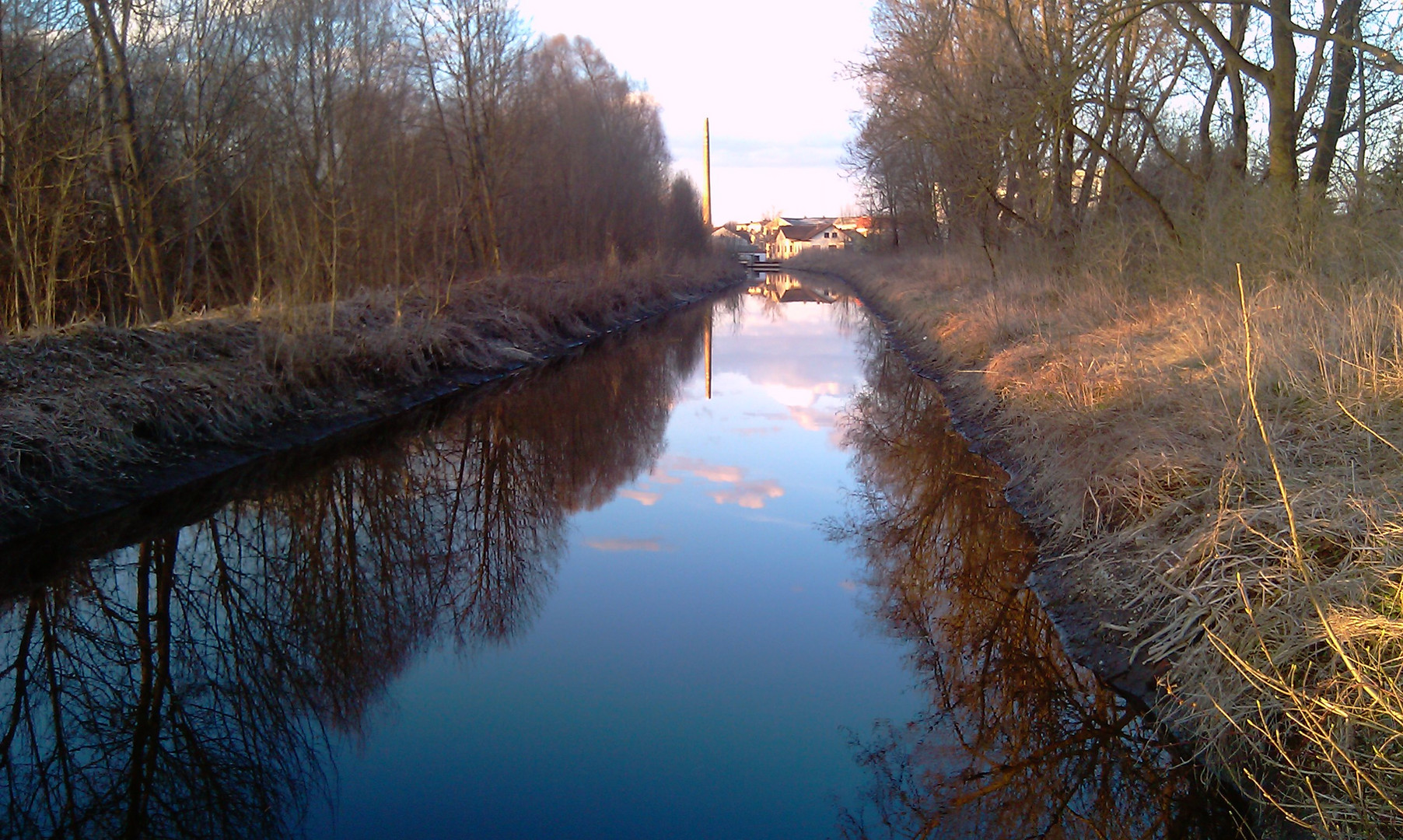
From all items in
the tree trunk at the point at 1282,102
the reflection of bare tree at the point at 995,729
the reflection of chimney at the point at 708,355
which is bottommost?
the reflection of bare tree at the point at 995,729

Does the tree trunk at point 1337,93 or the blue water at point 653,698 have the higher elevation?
the tree trunk at point 1337,93

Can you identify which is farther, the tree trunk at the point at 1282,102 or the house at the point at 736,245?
the house at the point at 736,245

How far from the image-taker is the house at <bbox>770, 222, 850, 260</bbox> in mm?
112812

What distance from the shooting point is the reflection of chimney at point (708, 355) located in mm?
16188

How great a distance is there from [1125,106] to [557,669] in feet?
40.2

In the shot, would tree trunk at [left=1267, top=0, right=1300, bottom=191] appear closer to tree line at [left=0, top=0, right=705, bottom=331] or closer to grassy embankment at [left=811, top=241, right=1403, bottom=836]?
grassy embankment at [left=811, top=241, right=1403, bottom=836]

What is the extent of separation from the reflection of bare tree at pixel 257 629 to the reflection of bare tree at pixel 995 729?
250 centimetres

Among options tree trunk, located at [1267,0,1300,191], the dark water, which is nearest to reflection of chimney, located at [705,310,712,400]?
the dark water

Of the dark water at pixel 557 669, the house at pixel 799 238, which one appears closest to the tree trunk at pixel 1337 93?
the dark water at pixel 557 669

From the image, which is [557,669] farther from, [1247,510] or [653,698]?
[1247,510]

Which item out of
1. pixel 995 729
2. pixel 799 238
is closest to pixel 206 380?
pixel 995 729

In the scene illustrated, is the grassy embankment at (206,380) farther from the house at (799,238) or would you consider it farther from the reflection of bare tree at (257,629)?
the house at (799,238)

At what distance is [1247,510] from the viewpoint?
475 centimetres

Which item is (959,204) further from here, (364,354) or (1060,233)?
(364,354)
